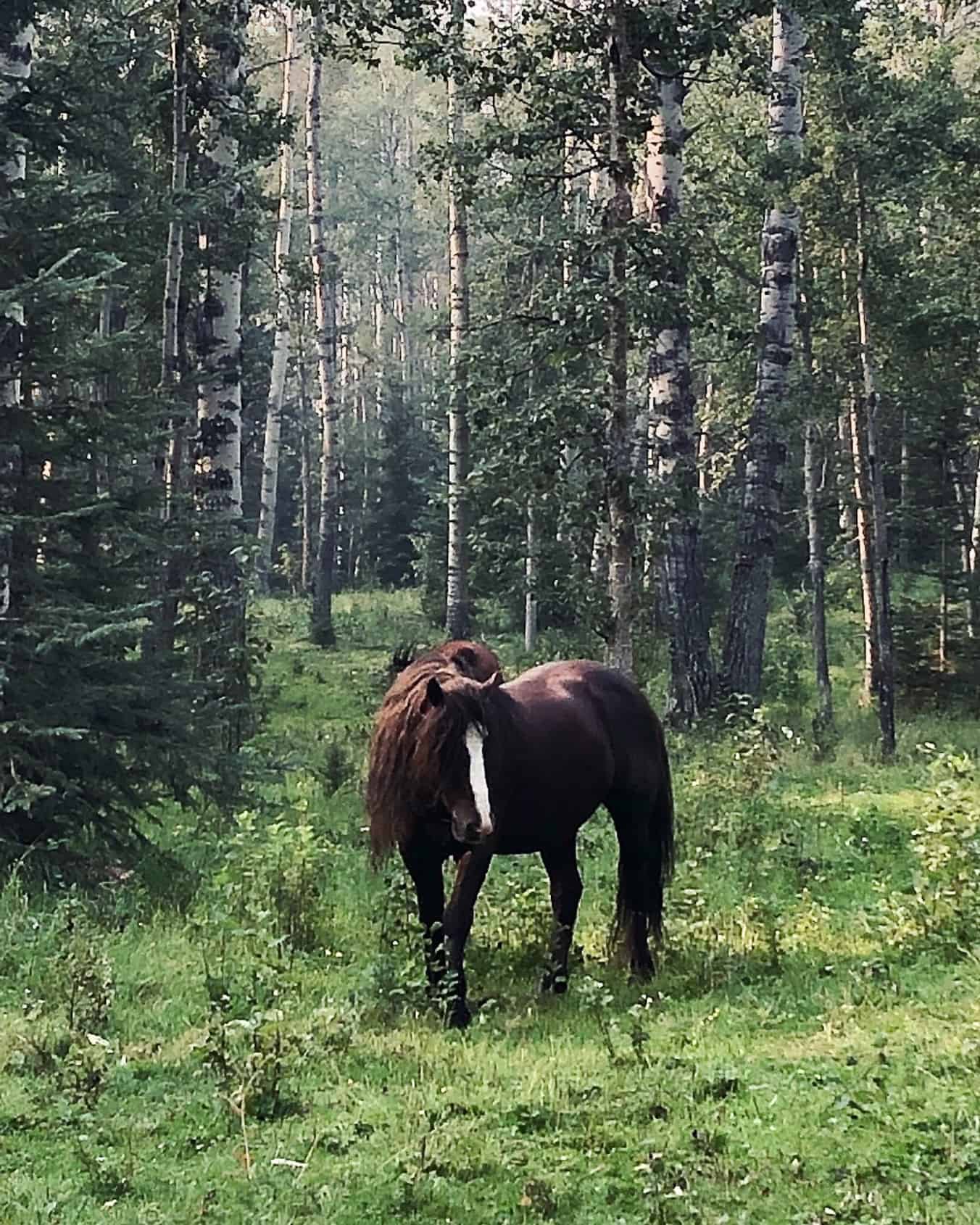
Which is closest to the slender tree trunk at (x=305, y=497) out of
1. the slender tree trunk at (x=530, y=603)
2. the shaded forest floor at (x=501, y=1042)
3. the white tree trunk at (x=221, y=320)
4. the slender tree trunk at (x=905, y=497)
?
the slender tree trunk at (x=530, y=603)

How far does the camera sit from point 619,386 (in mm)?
12156

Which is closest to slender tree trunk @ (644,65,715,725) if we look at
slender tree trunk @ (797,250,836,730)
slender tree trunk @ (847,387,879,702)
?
slender tree trunk @ (797,250,836,730)

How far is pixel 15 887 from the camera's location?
8930 millimetres

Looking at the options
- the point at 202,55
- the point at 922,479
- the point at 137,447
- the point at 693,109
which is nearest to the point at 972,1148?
the point at 137,447

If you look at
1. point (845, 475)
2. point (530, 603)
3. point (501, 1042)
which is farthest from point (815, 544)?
point (501, 1042)

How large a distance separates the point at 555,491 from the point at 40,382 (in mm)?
4406

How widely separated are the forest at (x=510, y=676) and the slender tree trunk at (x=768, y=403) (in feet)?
0.18

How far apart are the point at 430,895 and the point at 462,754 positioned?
93cm

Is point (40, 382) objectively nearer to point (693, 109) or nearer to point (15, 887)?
point (15, 887)

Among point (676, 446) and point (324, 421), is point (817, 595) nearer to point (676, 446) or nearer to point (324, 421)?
point (676, 446)

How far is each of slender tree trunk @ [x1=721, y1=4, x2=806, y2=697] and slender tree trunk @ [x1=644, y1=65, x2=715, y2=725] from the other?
0.45m

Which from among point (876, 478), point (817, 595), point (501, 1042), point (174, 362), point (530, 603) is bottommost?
point (501, 1042)

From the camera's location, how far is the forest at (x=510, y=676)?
537 centimetres

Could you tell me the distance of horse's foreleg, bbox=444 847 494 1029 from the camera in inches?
278
